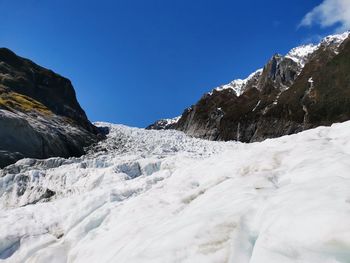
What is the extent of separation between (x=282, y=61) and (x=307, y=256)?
123 meters

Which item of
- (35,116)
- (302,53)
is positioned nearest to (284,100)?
(302,53)

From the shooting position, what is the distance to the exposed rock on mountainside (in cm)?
5278

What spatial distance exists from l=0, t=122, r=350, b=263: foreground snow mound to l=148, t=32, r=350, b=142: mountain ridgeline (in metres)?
71.1

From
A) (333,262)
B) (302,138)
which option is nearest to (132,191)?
(302,138)

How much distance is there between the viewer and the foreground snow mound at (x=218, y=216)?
Result: 26.9ft

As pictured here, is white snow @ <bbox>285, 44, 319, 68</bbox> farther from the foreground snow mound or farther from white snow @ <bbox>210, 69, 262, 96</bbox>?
the foreground snow mound

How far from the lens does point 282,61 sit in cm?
12619

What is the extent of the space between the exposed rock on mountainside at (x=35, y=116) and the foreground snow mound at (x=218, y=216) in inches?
1259

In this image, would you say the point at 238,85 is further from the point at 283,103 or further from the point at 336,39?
the point at 283,103

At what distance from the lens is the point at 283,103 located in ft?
328

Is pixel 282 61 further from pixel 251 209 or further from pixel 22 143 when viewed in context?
pixel 251 209

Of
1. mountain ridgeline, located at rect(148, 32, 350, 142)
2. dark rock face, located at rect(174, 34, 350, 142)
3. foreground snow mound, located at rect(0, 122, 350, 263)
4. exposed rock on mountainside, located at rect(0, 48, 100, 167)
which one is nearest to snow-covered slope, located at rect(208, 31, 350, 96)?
mountain ridgeline, located at rect(148, 32, 350, 142)

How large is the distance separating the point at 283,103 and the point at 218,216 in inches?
3647

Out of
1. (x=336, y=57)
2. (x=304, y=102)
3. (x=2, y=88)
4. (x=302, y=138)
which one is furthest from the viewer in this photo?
(x=336, y=57)
